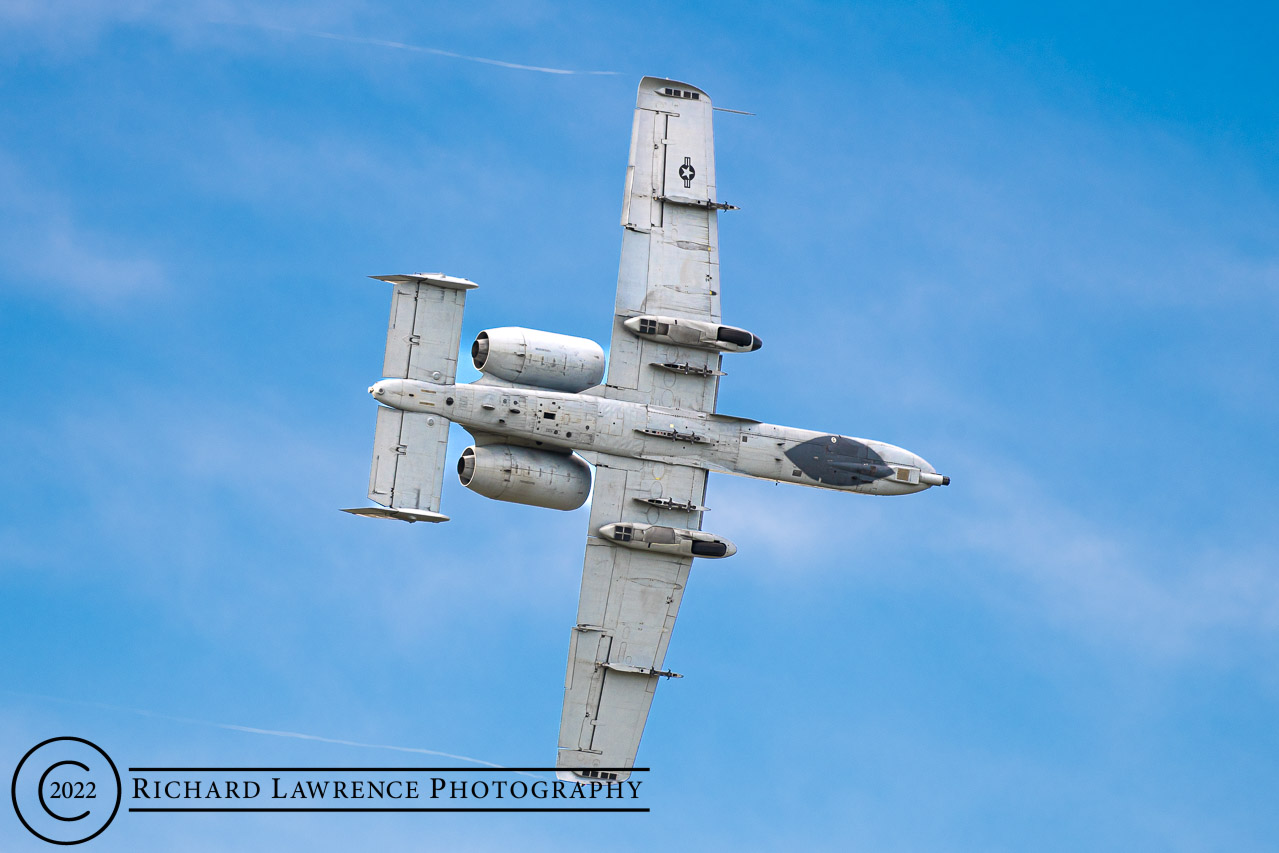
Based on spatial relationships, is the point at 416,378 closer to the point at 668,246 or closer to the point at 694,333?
the point at 694,333

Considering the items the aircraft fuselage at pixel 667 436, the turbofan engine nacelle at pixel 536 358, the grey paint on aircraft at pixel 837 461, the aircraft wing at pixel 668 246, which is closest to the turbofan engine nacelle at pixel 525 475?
the aircraft fuselage at pixel 667 436

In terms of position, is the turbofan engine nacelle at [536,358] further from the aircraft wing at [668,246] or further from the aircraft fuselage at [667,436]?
the aircraft wing at [668,246]

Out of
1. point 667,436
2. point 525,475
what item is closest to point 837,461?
point 667,436

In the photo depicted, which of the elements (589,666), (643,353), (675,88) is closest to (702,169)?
(675,88)

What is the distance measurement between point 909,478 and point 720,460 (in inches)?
206

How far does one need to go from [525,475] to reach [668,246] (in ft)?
23.3

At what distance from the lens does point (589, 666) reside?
140 ft

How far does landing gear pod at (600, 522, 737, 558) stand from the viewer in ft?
138

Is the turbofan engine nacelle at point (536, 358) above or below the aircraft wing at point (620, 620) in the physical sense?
above

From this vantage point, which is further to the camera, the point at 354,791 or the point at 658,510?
the point at 658,510

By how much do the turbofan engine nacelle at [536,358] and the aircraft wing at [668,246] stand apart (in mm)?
834

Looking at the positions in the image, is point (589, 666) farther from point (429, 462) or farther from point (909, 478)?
point (909, 478)

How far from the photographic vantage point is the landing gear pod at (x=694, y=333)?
4253 cm

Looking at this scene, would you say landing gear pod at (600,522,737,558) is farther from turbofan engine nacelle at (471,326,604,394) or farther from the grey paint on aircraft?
turbofan engine nacelle at (471,326,604,394)
